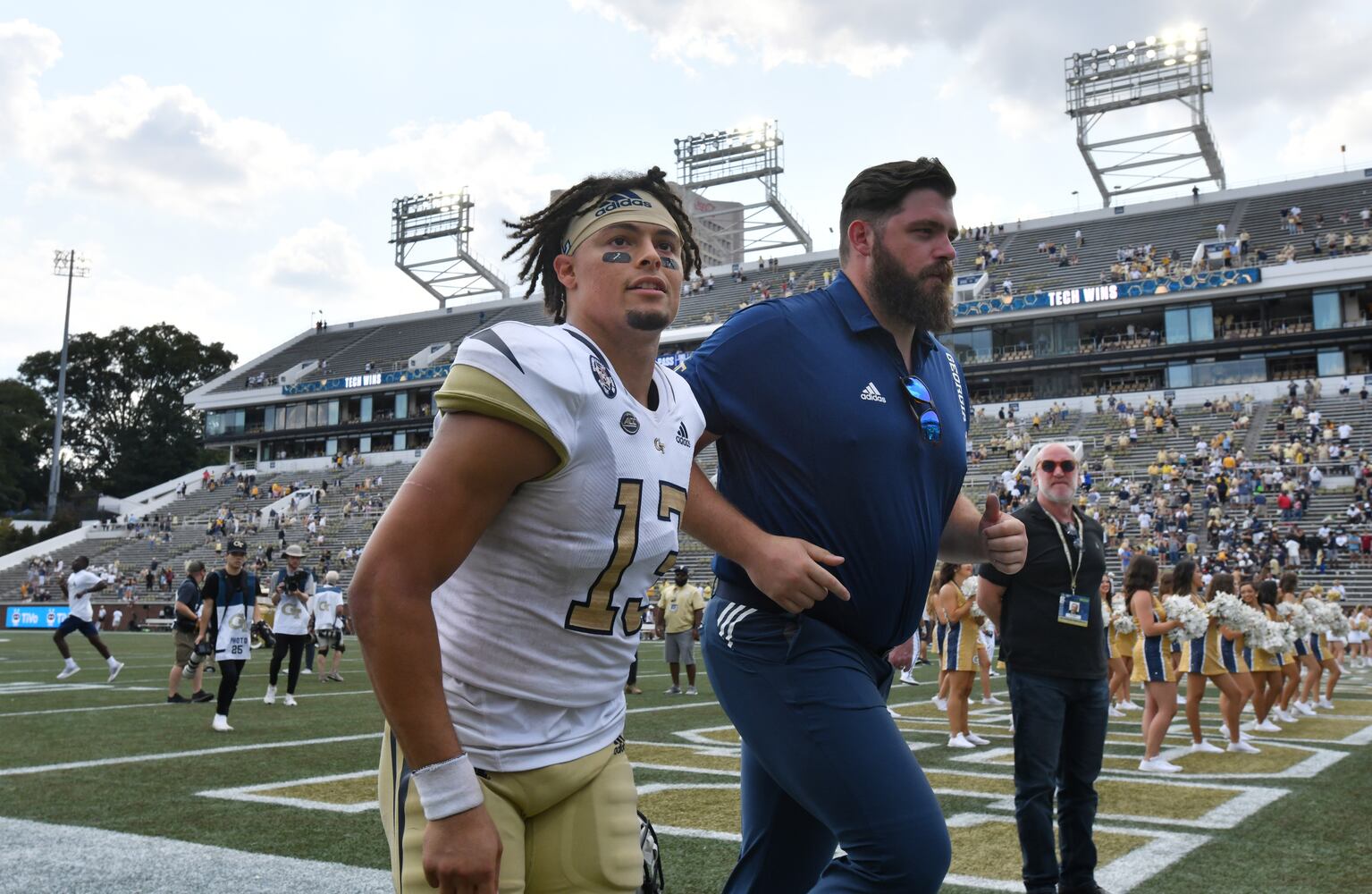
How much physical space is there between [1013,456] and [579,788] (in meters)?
38.7

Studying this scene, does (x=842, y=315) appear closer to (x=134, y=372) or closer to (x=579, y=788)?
(x=579, y=788)

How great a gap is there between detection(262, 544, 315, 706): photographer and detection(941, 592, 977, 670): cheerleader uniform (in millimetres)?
7479

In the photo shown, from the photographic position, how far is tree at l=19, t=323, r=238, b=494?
81.1m

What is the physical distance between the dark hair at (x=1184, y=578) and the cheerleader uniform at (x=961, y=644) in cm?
199

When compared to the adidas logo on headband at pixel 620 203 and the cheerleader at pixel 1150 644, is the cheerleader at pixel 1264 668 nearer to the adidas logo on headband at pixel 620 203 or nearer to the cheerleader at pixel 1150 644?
the cheerleader at pixel 1150 644

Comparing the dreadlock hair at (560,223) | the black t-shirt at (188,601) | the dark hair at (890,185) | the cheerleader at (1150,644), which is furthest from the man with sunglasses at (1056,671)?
the black t-shirt at (188,601)

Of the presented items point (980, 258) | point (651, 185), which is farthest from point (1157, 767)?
point (980, 258)

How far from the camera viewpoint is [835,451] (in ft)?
9.70

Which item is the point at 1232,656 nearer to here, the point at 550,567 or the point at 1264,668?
the point at 1264,668

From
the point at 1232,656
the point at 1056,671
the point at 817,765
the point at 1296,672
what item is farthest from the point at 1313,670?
the point at 817,765

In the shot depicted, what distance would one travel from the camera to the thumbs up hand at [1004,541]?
3.25m

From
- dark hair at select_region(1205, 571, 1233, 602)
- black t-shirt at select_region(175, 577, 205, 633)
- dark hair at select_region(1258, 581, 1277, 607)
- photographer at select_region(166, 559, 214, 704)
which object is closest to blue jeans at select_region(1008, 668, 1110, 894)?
dark hair at select_region(1205, 571, 1233, 602)

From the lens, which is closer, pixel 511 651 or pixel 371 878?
pixel 511 651

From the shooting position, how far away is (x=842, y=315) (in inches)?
128
